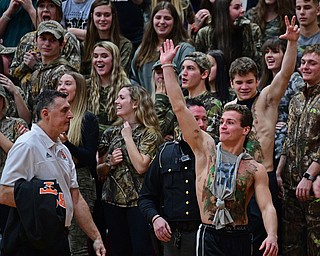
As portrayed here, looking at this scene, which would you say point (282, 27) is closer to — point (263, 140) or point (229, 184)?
point (263, 140)

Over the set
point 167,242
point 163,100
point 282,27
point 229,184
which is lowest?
point 167,242

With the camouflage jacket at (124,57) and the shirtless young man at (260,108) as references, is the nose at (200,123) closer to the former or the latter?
the shirtless young man at (260,108)

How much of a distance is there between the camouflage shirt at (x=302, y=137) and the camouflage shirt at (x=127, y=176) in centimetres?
140

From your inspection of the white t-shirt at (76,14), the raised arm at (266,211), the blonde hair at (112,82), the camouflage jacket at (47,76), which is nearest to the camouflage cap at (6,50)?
the white t-shirt at (76,14)

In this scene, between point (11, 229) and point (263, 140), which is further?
point (263, 140)

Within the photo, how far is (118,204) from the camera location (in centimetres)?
924

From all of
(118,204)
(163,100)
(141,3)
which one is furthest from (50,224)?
(141,3)

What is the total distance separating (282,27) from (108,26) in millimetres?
2187

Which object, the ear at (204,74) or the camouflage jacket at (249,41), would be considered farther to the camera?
the camouflage jacket at (249,41)

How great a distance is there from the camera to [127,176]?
9336mm

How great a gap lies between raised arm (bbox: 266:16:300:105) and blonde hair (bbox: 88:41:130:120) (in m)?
1.99

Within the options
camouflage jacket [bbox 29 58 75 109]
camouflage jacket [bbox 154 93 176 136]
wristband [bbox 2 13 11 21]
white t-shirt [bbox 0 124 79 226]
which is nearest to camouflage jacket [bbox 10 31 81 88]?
camouflage jacket [bbox 29 58 75 109]

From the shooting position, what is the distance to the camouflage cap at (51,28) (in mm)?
10188

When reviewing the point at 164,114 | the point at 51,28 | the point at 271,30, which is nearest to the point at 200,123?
the point at 164,114
